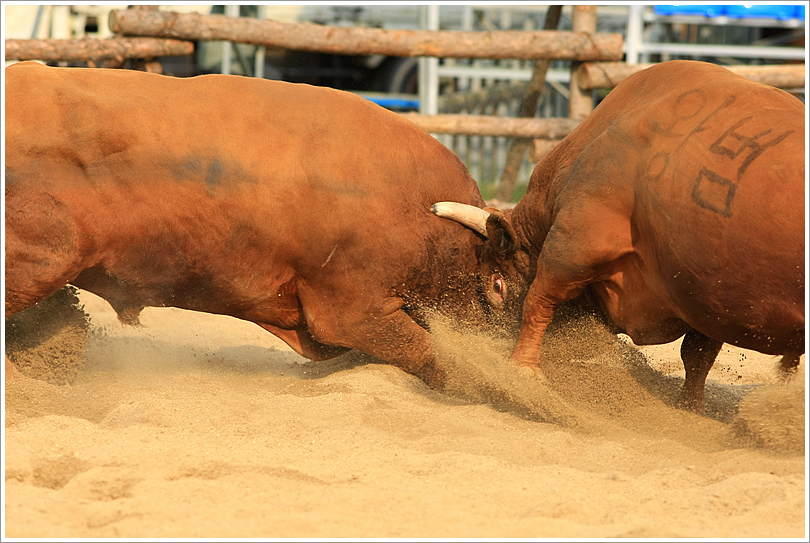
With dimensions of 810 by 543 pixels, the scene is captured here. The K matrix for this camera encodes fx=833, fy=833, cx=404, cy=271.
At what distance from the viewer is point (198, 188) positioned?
11.5 feet

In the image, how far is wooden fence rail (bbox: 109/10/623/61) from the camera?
23.2 ft

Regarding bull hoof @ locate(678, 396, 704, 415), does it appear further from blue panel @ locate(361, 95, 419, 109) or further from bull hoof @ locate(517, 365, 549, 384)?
blue panel @ locate(361, 95, 419, 109)

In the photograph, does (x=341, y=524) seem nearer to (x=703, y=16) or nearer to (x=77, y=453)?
(x=77, y=453)

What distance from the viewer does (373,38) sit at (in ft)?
23.4

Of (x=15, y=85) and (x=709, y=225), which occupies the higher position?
(x=15, y=85)

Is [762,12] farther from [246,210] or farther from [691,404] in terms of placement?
[246,210]

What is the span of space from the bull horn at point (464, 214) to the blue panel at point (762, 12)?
6.71 meters

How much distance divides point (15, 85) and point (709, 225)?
9.09 feet

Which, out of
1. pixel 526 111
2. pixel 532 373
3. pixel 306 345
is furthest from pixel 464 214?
pixel 526 111

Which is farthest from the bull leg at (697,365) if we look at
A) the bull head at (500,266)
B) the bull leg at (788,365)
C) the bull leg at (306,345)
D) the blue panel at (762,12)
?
the blue panel at (762,12)

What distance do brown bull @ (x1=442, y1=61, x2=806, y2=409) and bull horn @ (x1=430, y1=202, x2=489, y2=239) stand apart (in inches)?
11.4

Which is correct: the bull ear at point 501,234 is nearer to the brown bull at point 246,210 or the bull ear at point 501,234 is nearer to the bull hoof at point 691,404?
the brown bull at point 246,210

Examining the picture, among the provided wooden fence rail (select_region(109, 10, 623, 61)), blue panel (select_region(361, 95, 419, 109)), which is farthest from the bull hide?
blue panel (select_region(361, 95, 419, 109))

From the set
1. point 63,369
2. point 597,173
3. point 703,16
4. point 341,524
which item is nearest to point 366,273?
point 597,173
